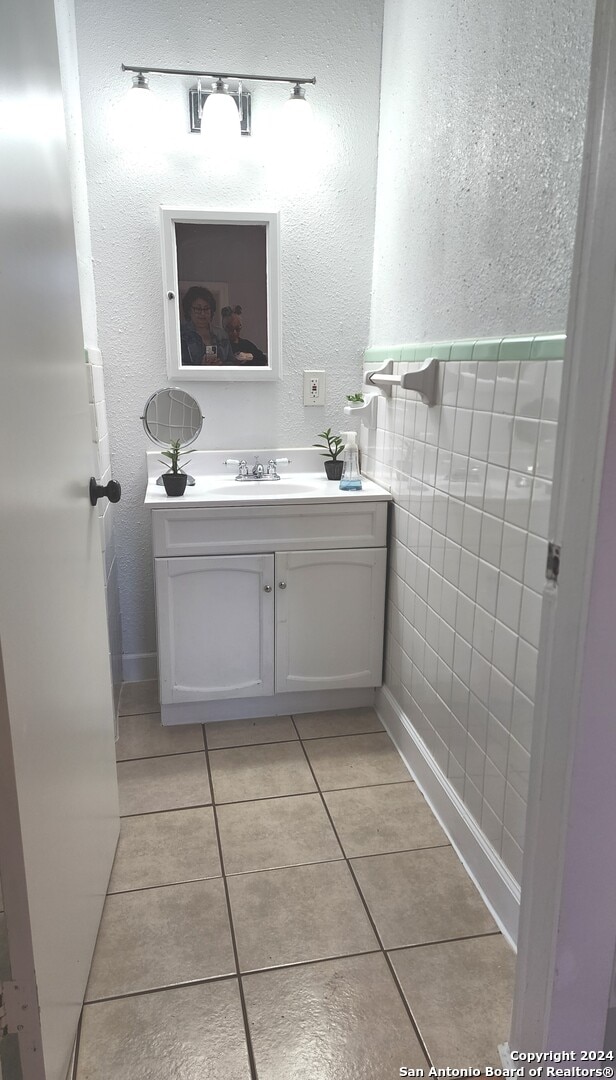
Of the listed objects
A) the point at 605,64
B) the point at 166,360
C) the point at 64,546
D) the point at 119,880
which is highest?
the point at 605,64

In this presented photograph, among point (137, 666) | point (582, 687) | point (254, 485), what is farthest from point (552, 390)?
point (137, 666)

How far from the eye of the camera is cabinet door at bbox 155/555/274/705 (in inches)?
84.4

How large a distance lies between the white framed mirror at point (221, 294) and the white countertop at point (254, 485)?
0.28 m

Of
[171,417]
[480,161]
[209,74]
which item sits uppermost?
[209,74]

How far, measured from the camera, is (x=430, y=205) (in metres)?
1.85

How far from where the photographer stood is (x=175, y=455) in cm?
220

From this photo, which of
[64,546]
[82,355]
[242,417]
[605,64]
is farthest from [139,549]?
[605,64]

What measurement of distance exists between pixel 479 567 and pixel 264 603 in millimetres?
846

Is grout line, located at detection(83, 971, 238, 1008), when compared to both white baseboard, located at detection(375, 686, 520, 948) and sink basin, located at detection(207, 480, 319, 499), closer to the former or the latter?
white baseboard, located at detection(375, 686, 520, 948)

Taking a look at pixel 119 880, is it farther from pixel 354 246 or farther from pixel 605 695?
pixel 354 246

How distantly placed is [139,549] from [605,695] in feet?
6.24

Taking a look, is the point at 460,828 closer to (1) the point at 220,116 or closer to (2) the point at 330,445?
(2) the point at 330,445

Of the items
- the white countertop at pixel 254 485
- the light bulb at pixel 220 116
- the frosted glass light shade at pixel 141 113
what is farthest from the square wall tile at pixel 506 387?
the frosted glass light shade at pixel 141 113

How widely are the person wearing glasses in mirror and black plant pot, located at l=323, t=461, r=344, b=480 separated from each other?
491 millimetres
